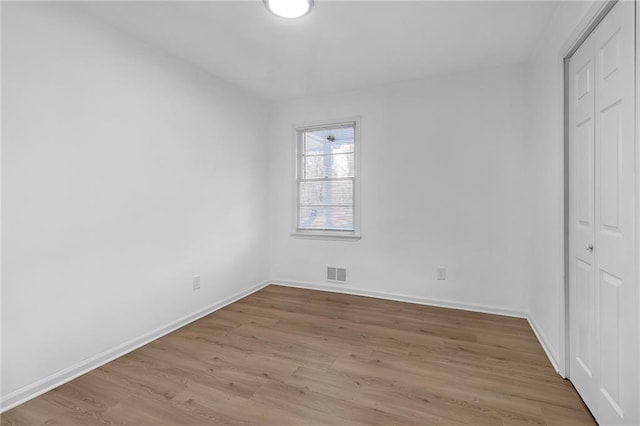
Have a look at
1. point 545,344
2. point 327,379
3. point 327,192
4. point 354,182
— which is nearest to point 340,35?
point 354,182

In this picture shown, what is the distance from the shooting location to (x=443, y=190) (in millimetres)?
3404

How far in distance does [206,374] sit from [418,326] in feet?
6.22

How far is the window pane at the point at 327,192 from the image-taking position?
3947 mm

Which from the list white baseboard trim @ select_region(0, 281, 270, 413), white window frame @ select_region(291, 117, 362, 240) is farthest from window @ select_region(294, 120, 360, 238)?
white baseboard trim @ select_region(0, 281, 270, 413)

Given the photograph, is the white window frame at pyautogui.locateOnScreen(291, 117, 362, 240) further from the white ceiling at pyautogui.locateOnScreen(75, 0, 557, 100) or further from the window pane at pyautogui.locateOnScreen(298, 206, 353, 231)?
the white ceiling at pyautogui.locateOnScreen(75, 0, 557, 100)

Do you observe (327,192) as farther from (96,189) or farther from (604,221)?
(604,221)

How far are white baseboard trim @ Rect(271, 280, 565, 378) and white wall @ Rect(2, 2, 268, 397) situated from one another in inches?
47.8

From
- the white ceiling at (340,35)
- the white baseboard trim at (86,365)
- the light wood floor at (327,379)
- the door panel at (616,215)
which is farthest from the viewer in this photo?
the white ceiling at (340,35)

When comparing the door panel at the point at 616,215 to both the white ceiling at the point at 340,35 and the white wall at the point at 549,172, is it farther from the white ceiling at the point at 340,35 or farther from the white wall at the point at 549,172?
the white ceiling at the point at 340,35

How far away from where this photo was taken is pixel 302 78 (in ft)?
11.3

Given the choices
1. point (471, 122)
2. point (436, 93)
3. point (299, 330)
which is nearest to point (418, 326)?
point (299, 330)

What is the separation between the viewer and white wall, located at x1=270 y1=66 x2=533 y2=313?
315 centimetres

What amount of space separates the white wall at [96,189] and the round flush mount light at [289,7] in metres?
1.26

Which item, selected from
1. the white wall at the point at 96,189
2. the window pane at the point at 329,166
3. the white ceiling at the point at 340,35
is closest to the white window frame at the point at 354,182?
the window pane at the point at 329,166
